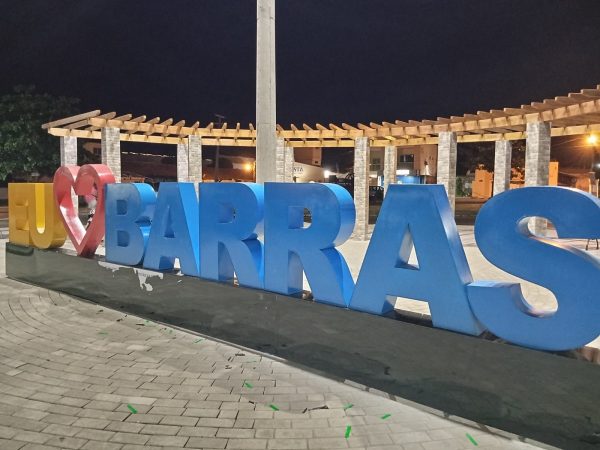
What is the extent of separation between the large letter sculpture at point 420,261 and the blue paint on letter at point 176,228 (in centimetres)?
235

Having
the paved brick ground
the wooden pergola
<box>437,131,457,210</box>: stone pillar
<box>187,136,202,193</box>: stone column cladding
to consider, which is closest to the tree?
the wooden pergola

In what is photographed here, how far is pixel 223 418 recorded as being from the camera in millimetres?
3508

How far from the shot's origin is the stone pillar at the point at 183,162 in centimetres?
1559

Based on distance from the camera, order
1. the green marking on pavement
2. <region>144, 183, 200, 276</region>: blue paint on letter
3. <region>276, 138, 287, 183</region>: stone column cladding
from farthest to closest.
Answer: <region>276, 138, 287, 183</region>: stone column cladding → <region>144, 183, 200, 276</region>: blue paint on letter → the green marking on pavement

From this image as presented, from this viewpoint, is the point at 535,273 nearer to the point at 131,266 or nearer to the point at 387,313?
the point at 387,313

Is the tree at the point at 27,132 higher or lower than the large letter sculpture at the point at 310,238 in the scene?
higher

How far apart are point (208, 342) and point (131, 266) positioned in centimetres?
190

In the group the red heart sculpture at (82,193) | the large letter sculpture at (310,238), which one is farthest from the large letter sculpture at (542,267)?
the red heart sculpture at (82,193)

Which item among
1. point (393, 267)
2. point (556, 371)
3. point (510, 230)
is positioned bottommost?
point (556, 371)

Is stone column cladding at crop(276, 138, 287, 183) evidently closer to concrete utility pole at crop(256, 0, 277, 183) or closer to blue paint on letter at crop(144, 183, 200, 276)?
concrete utility pole at crop(256, 0, 277, 183)

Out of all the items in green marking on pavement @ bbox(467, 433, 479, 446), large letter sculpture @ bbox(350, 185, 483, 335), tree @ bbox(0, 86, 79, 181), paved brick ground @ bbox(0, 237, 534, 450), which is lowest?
paved brick ground @ bbox(0, 237, 534, 450)

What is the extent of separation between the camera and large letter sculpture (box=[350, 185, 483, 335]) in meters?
3.62

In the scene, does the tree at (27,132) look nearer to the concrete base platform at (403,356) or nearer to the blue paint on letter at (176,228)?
the concrete base platform at (403,356)

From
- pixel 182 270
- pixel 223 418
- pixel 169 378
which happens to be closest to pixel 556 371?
pixel 223 418
